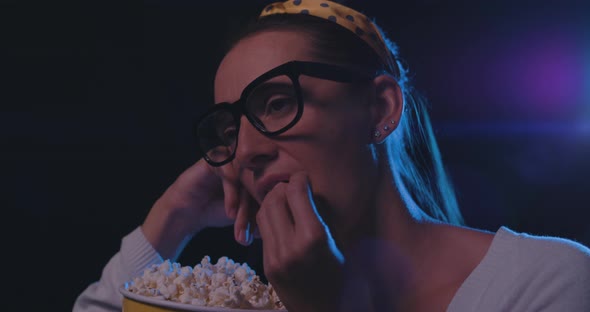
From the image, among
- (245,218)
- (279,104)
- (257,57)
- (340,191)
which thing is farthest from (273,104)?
(245,218)

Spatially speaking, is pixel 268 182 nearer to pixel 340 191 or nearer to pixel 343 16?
pixel 340 191

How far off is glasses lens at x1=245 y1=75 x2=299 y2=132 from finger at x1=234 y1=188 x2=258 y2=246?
0.28 metres

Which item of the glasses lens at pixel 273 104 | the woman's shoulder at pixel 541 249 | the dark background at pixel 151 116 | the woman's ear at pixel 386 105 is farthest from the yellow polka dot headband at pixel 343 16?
the dark background at pixel 151 116

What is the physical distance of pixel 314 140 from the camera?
1075 millimetres

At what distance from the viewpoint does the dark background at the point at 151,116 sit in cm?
237

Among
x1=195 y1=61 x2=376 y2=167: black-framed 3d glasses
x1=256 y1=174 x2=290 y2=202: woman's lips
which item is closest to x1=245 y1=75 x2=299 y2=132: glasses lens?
x1=195 y1=61 x2=376 y2=167: black-framed 3d glasses

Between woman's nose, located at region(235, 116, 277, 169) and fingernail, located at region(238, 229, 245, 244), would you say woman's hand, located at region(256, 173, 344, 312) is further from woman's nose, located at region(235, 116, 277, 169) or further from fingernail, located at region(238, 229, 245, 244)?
fingernail, located at region(238, 229, 245, 244)

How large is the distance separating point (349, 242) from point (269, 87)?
42 cm

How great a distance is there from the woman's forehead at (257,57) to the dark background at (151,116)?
124cm

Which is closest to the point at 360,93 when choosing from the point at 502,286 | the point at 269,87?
the point at 269,87

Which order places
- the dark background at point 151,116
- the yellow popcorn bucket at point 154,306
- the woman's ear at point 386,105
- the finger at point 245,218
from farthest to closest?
the dark background at point 151,116 < the finger at point 245,218 < the woman's ear at point 386,105 < the yellow popcorn bucket at point 154,306

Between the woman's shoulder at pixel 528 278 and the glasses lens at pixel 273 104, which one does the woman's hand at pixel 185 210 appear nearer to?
the glasses lens at pixel 273 104

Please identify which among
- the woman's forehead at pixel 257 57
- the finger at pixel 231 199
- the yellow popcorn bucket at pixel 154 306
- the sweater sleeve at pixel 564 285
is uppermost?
the woman's forehead at pixel 257 57

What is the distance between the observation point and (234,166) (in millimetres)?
1258
